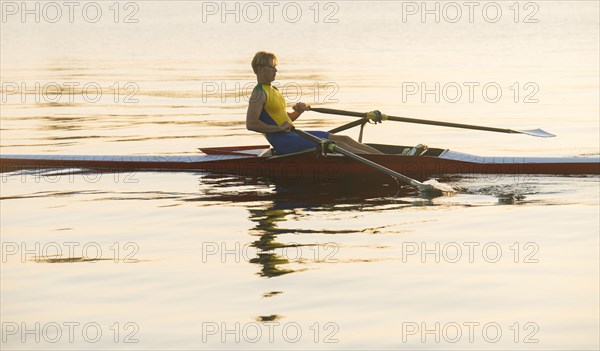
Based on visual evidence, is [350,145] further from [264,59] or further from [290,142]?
[264,59]

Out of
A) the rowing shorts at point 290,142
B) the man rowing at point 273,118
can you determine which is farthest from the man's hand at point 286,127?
the rowing shorts at point 290,142

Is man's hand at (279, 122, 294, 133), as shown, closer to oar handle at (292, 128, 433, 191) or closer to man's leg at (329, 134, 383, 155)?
oar handle at (292, 128, 433, 191)

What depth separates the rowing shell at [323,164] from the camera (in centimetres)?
1294

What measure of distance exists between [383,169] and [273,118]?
1.34 meters

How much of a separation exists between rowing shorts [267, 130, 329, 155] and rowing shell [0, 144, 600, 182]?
0.08 m

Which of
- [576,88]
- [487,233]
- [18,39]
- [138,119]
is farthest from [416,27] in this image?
[487,233]

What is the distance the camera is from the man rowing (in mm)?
12648

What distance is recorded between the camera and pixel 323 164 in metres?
13.3

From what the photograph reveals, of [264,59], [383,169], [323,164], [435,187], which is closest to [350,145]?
[323,164]

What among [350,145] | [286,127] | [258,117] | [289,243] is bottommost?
[289,243]

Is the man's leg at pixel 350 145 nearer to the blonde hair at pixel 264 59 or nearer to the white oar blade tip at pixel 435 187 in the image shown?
the white oar blade tip at pixel 435 187

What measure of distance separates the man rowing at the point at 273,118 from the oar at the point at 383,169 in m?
0.25

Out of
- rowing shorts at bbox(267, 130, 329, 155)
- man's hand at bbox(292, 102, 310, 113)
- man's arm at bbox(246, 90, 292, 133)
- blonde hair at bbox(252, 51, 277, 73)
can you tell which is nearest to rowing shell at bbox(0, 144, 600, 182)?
rowing shorts at bbox(267, 130, 329, 155)

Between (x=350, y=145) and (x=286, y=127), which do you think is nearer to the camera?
(x=286, y=127)
